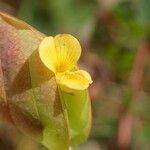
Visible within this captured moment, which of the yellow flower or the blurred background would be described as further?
the blurred background

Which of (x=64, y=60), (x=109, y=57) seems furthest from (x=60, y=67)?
(x=109, y=57)

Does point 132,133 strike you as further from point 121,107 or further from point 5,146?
point 5,146

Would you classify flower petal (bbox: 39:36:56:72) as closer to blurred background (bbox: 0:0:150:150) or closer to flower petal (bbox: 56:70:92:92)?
flower petal (bbox: 56:70:92:92)

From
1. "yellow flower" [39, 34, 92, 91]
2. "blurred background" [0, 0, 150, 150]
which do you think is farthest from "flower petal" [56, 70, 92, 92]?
"blurred background" [0, 0, 150, 150]

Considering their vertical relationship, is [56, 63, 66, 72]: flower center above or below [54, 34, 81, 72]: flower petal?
below

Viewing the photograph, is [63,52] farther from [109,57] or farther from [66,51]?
[109,57]

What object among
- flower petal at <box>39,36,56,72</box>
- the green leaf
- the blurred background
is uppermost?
flower petal at <box>39,36,56,72</box>

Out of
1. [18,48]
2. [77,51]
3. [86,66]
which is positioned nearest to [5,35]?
[18,48]
